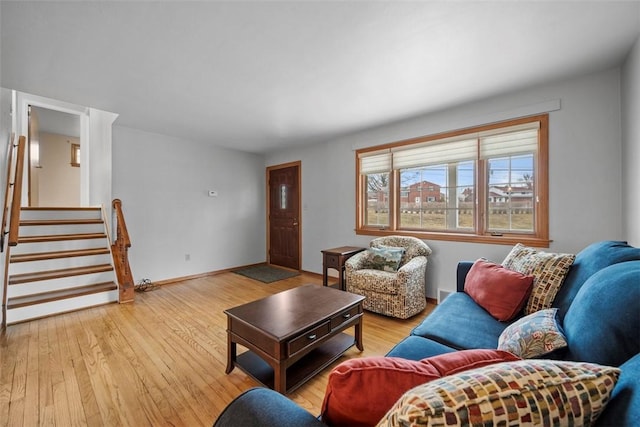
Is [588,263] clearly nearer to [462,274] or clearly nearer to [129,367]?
[462,274]

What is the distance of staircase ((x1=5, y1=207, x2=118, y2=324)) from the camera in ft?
9.52

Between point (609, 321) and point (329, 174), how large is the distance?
12.6 feet

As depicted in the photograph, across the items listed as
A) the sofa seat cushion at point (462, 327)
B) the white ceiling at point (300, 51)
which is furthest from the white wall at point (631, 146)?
the sofa seat cushion at point (462, 327)

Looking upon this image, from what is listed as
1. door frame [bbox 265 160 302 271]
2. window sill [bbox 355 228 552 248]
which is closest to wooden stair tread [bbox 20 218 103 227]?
door frame [bbox 265 160 302 271]

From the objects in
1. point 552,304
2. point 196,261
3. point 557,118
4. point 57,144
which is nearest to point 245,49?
point 552,304

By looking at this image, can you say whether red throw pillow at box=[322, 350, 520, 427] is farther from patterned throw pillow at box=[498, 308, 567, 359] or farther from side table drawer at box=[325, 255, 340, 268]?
side table drawer at box=[325, 255, 340, 268]

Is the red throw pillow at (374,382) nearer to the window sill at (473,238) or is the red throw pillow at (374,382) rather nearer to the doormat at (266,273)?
the window sill at (473,238)

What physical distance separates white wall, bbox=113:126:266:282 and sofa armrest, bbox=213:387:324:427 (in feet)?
13.2

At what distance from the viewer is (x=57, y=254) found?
3285mm

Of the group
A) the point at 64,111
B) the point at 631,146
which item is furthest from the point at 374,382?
the point at 64,111

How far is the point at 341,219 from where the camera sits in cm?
434

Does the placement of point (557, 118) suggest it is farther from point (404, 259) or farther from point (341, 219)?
point (341, 219)

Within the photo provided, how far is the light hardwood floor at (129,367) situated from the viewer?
5.13ft

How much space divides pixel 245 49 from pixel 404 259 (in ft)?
8.89
